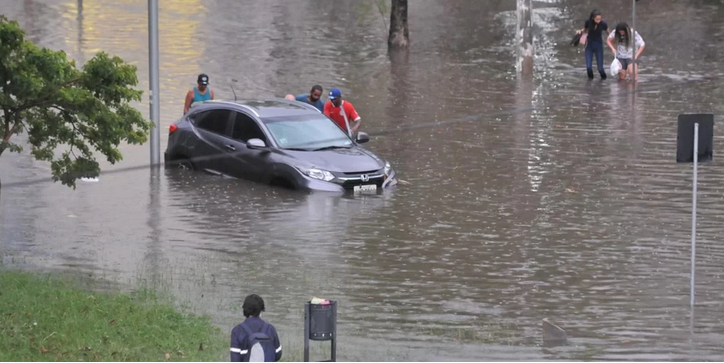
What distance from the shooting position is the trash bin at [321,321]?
9.27 m

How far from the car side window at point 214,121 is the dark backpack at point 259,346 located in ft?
39.7

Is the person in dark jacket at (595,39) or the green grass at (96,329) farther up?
the person in dark jacket at (595,39)

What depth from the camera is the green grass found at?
1055cm

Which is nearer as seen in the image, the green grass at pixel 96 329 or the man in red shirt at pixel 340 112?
the green grass at pixel 96 329

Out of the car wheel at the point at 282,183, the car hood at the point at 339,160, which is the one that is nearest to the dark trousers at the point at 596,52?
the car hood at the point at 339,160

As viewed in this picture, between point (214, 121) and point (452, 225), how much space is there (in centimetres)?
551

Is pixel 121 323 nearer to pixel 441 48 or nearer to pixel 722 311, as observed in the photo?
pixel 722 311

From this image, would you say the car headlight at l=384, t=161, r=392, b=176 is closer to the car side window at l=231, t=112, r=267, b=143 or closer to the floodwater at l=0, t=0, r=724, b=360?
the floodwater at l=0, t=0, r=724, b=360

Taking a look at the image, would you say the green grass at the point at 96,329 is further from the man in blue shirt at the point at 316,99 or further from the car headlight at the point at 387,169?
the man in blue shirt at the point at 316,99

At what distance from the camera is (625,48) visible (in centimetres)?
3012

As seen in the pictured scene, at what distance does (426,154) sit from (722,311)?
993 centimetres

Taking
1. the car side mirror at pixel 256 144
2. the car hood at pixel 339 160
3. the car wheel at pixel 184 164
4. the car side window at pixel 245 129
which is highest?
the car side window at pixel 245 129

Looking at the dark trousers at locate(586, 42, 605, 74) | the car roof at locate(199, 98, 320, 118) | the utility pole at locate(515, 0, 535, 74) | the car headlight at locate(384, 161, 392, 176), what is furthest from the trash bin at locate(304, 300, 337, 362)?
the utility pole at locate(515, 0, 535, 74)

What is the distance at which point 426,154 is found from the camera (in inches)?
877
